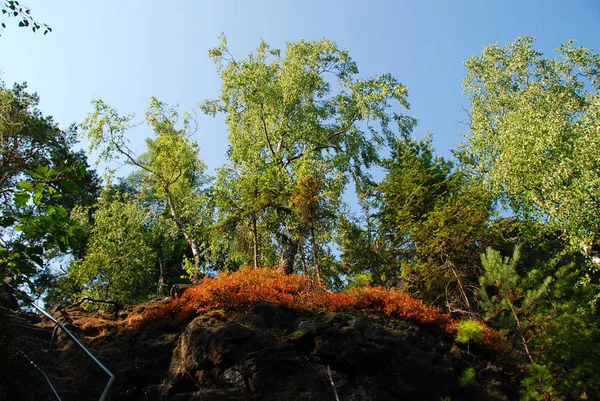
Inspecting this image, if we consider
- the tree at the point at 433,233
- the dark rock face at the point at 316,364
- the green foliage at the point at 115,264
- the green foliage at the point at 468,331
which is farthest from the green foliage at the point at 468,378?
the green foliage at the point at 115,264

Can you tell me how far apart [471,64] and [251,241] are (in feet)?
45.8

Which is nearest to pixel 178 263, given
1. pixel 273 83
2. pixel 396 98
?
pixel 273 83

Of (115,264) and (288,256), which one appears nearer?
(288,256)

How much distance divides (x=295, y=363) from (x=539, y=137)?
1004 cm

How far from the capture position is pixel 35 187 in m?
3.12

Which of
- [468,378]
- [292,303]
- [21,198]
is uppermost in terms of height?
[292,303]

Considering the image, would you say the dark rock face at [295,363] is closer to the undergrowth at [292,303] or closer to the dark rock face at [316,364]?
the dark rock face at [316,364]

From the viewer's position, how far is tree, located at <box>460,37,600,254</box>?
11.5 meters

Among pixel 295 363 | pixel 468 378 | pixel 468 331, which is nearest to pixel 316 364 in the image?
pixel 295 363

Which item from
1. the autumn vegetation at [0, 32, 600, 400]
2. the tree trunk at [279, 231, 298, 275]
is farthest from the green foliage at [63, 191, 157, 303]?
the tree trunk at [279, 231, 298, 275]

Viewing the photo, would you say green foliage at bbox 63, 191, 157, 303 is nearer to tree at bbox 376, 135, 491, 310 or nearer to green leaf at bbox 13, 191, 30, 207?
tree at bbox 376, 135, 491, 310

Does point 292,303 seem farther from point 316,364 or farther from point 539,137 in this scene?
point 539,137

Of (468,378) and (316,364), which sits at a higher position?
(316,364)

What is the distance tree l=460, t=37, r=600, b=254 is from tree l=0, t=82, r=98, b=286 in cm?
1131
